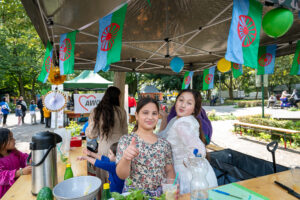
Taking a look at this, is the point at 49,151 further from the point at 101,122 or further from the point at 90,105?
the point at 90,105

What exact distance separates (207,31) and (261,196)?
318cm

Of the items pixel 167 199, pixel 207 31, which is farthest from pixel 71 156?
pixel 207 31

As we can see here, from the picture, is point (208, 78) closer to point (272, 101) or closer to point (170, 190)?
point (170, 190)

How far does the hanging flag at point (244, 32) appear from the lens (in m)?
1.82

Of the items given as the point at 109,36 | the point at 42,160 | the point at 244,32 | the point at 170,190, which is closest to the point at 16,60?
the point at 109,36

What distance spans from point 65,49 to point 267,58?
4.44 m

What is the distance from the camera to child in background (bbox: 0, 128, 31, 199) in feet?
5.99

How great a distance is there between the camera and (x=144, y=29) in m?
3.49

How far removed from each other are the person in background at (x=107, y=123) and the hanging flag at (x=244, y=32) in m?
→ 1.90

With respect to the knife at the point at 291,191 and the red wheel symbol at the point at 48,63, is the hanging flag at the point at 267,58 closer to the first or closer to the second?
the knife at the point at 291,191

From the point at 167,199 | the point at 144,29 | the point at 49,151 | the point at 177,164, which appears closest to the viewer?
the point at 167,199

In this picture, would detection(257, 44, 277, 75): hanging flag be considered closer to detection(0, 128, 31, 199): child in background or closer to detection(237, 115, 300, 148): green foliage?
detection(237, 115, 300, 148): green foliage

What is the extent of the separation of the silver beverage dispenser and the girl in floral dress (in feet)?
1.98

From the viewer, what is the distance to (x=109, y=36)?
2318mm
